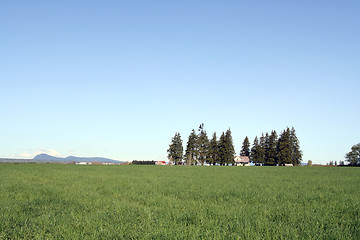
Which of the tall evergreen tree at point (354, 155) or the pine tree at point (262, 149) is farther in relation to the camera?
the tall evergreen tree at point (354, 155)

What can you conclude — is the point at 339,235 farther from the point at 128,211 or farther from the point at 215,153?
the point at 215,153

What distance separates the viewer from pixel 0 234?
5.94 m

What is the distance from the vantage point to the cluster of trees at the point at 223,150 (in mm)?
110719

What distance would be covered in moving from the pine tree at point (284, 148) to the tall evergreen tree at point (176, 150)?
41.2 meters

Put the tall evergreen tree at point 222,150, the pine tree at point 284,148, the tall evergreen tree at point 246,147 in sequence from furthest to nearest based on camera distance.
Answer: the tall evergreen tree at point 246,147 < the tall evergreen tree at point 222,150 < the pine tree at point 284,148

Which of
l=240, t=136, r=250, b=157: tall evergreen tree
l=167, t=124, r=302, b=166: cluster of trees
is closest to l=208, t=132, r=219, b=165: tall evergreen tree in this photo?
l=167, t=124, r=302, b=166: cluster of trees

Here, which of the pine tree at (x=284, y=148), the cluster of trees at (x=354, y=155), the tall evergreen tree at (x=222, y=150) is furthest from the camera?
the cluster of trees at (x=354, y=155)

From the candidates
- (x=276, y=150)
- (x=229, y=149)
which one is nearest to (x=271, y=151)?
(x=276, y=150)

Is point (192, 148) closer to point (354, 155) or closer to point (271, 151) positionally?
point (271, 151)

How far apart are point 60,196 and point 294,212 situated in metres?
9.03

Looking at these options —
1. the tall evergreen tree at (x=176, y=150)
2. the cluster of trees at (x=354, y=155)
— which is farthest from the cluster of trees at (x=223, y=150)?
the cluster of trees at (x=354, y=155)

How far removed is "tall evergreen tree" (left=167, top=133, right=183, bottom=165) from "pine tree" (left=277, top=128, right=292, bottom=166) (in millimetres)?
41183

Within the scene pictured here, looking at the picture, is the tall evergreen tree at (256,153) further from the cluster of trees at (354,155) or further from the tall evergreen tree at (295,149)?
the cluster of trees at (354,155)

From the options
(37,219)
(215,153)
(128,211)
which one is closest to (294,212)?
(128,211)
